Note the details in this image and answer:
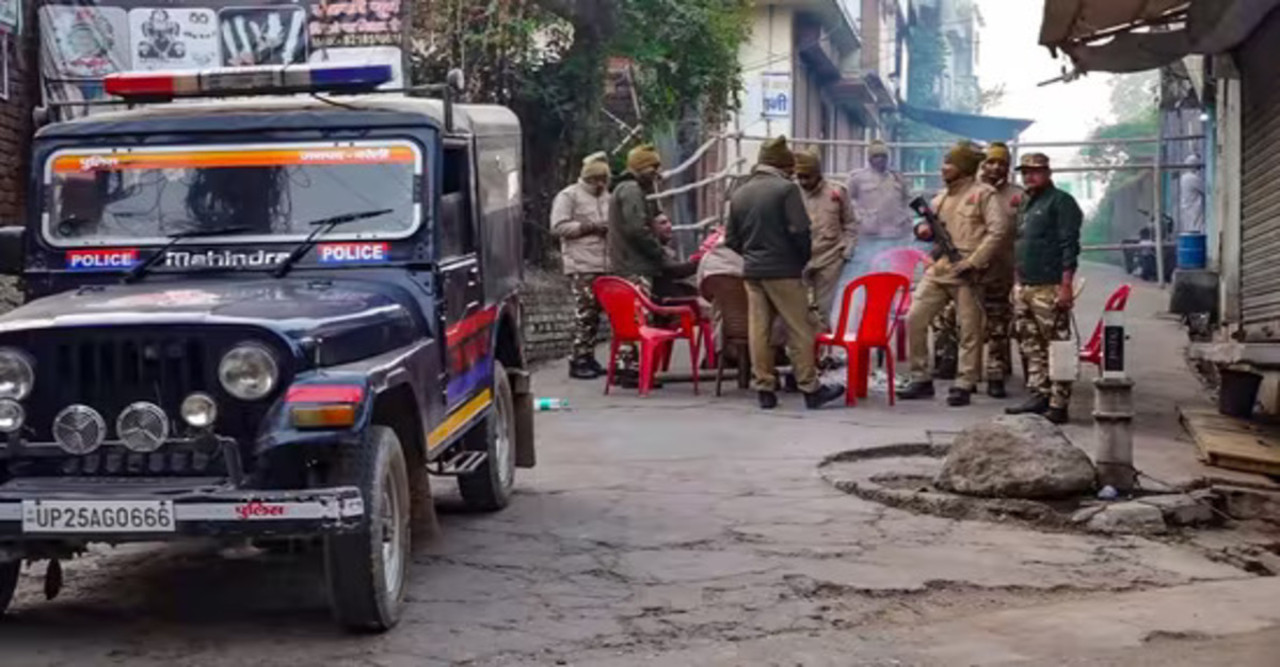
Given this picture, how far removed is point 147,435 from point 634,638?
1837mm

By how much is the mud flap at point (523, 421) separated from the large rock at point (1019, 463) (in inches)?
88.6

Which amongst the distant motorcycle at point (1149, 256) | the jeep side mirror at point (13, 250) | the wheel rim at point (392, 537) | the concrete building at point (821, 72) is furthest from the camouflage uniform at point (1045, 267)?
the distant motorcycle at point (1149, 256)

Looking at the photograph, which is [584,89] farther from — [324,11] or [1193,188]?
[1193,188]

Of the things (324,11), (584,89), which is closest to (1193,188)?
(584,89)

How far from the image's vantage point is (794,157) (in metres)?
12.7

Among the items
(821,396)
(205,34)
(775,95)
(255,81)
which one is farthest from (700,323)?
(775,95)

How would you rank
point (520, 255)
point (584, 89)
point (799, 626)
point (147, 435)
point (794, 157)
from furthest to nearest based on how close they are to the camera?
1. point (584, 89)
2. point (794, 157)
3. point (520, 255)
4. point (799, 626)
5. point (147, 435)

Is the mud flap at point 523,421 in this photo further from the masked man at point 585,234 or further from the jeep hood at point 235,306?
the masked man at point 585,234

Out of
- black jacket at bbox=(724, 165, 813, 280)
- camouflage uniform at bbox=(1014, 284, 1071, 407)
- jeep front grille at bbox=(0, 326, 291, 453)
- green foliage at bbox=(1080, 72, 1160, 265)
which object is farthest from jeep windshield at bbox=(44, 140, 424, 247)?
green foliage at bbox=(1080, 72, 1160, 265)

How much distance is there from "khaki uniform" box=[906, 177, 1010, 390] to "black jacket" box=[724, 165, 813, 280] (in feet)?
3.91

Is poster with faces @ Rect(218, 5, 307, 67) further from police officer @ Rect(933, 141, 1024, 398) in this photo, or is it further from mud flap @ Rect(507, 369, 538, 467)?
mud flap @ Rect(507, 369, 538, 467)

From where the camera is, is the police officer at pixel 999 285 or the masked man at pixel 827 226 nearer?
the police officer at pixel 999 285

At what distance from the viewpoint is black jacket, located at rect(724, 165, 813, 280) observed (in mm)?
11500

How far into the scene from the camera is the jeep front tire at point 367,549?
5469 mm
